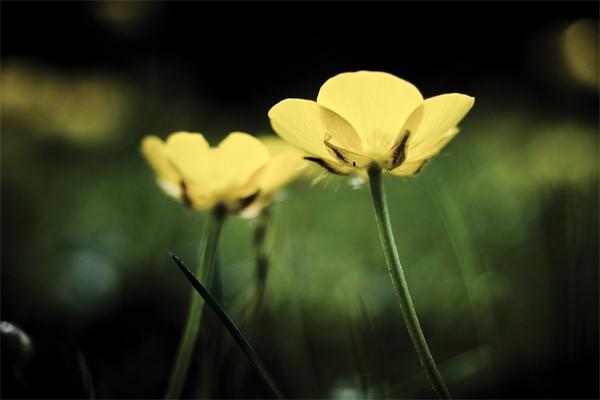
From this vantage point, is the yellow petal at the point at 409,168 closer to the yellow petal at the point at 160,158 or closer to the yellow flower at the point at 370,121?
the yellow flower at the point at 370,121

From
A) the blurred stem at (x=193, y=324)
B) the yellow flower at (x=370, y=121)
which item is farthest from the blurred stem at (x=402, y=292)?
the blurred stem at (x=193, y=324)

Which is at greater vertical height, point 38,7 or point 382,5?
point 38,7

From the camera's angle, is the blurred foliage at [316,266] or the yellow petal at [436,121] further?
the blurred foliage at [316,266]

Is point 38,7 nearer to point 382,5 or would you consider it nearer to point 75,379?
point 382,5

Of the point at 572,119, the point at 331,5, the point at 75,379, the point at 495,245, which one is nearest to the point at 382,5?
the point at 331,5

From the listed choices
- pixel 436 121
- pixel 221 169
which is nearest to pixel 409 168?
pixel 436 121

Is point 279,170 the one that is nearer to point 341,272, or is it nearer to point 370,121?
point 370,121

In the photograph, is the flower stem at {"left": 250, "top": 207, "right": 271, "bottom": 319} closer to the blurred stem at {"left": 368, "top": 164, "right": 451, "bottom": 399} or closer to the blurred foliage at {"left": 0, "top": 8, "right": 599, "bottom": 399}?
the blurred foliage at {"left": 0, "top": 8, "right": 599, "bottom": 399}

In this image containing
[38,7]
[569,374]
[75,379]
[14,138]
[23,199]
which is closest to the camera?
[569,374]
